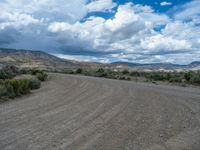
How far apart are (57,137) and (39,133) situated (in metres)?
0.74

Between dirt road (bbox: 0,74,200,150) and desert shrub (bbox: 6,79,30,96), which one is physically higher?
desert shrub (bbox: 6,79,30,96)

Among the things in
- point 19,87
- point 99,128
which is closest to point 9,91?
point 19,87

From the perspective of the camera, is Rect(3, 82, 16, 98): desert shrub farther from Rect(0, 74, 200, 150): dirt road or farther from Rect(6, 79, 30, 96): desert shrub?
Rect(0, 74, 200, 150): dirt road

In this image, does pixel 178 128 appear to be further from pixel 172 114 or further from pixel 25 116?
pixel 25 116

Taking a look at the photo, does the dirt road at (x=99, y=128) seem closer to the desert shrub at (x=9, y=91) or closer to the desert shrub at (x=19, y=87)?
the desert shrub at (x=9, y=91)

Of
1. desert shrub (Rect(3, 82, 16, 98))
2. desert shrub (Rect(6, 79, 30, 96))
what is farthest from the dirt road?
desert shrub (Rect(6, 79, 30, 96))

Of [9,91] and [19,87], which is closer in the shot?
[9,91]

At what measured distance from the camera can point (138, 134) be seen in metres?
7.86

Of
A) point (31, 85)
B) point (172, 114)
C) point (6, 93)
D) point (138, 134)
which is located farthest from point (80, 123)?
point (31, 85)

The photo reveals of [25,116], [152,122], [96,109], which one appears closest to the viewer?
[152,122]

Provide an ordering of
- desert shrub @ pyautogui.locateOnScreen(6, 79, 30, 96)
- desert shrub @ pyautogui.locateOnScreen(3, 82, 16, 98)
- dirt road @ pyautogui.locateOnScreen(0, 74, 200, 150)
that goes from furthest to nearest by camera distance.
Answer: desert shrub @ pyautogui.locateOnScreen(6, 79, 30, 96) < desert shrub @ pyautogui.locateOnScreen(3, 82, 16, 98) < dirt road @ pyautogui.locateOnScreen(0, 74, 200, 150)

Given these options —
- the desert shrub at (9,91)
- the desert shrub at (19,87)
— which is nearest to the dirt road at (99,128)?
the desert shrub at (9,91)

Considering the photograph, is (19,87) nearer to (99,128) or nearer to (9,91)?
(9,91)

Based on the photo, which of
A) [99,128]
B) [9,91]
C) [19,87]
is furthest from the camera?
[19,87]
